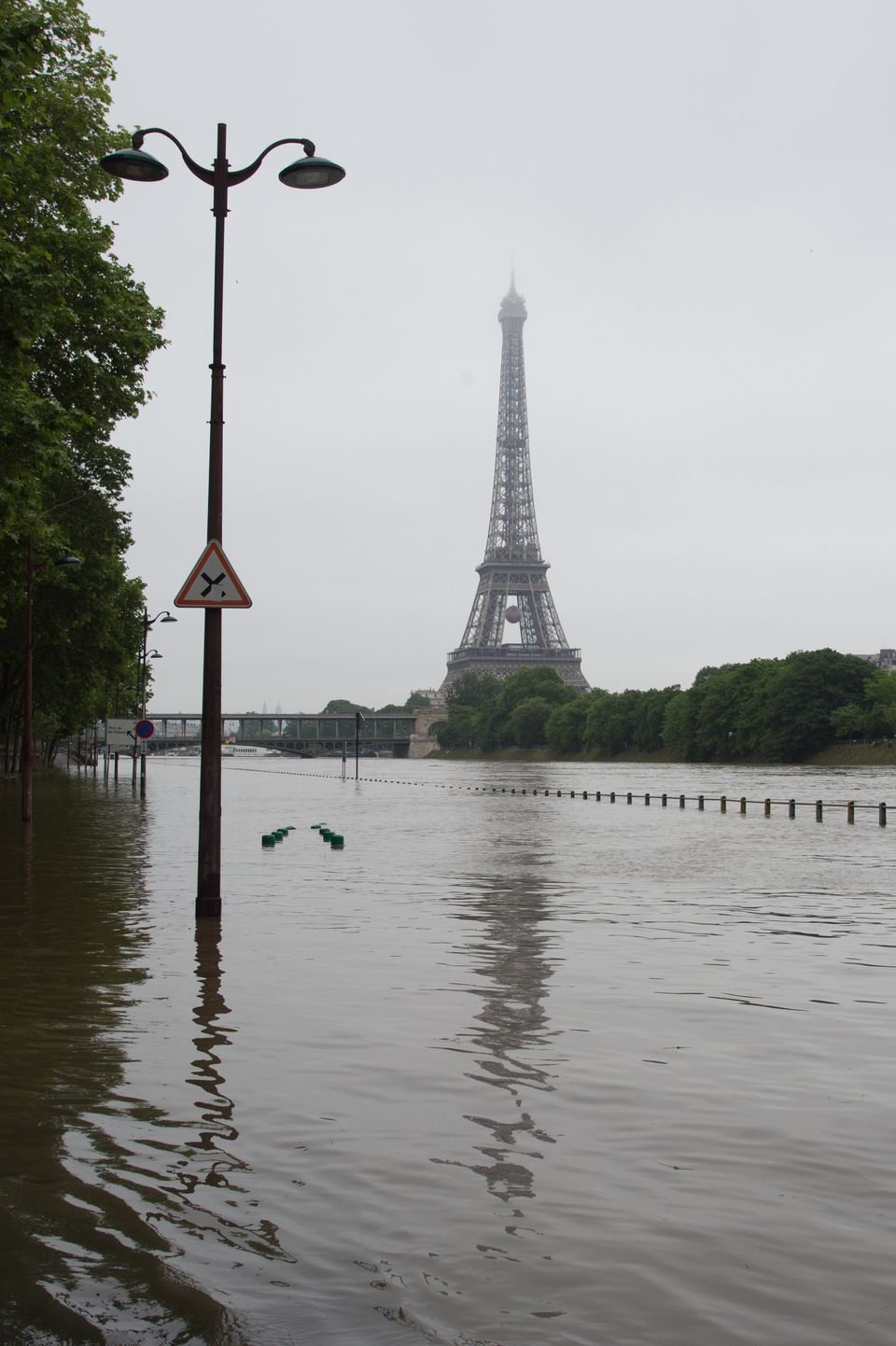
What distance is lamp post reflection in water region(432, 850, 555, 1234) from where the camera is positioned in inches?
239

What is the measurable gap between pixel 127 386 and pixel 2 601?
5.17 meters

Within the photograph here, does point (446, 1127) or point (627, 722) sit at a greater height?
point (627, 722)

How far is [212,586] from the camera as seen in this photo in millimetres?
14961

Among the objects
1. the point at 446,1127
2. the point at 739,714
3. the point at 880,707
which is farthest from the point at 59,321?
the point at 739,714

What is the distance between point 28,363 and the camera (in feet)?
63.0

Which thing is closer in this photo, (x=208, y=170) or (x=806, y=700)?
(x=208, y=170)

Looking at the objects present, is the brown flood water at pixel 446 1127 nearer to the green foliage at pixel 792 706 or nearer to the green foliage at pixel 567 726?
the green foliage at pixel 792 706

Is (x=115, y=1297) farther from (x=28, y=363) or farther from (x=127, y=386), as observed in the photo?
(x=127, y=386)

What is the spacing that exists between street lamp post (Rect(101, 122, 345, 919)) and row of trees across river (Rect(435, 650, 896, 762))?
104 m

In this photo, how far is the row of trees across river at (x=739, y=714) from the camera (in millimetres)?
118562

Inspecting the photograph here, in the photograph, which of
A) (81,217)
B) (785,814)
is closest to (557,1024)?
(81,217)

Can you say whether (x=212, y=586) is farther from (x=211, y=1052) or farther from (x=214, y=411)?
(x=211, y=1052)

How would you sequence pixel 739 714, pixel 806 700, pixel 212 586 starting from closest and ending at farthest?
pixel 212 586, pixel 806 700, pixel 739 714

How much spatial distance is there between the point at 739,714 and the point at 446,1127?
414 ft
